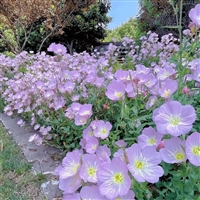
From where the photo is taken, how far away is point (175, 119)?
72 cm

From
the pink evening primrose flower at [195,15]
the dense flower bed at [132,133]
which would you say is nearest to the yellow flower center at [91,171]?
the dense flower bed at [132,133]

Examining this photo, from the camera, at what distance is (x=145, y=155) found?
723 mm

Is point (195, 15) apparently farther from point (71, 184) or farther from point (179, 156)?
point (71, 184)

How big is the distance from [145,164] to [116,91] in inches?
19.2

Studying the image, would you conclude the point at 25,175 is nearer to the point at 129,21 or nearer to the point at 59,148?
the point at 59,148

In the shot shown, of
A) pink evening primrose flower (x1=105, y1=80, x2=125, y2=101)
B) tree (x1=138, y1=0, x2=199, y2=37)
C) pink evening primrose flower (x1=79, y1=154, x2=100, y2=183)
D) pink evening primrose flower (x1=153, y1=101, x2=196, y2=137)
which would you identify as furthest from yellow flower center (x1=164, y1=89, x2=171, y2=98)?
tree (x1=138, y1=0, x2=199, y2=37)

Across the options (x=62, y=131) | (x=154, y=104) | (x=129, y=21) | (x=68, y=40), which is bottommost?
(x=62, y=131)

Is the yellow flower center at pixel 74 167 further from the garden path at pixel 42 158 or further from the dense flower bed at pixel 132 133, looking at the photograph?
the garden path at pixel 42 158

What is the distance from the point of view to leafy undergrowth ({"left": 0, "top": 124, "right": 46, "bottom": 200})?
1657 mm

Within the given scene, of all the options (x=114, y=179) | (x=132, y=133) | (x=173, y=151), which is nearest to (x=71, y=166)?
(x=114, y=179)

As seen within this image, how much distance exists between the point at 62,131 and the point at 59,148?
19cm

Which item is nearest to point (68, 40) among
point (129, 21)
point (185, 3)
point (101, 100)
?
point (185, 3)

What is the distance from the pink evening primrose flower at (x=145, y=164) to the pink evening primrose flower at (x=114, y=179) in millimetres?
25

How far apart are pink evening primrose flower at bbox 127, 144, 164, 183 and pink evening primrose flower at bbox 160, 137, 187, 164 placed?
0.09ft
